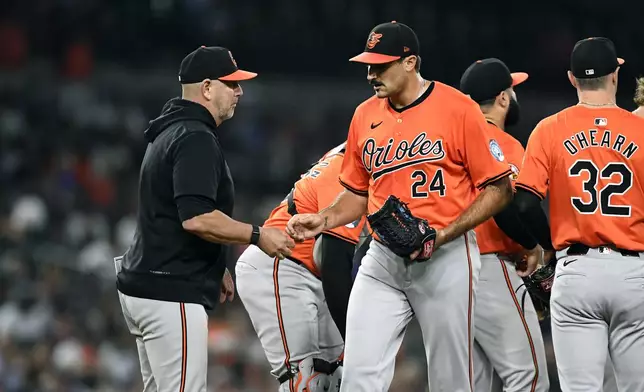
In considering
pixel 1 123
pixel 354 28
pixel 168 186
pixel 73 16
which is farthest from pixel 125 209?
pixel 168 186

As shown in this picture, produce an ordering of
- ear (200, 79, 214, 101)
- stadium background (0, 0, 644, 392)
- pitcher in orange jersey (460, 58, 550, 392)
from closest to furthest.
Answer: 1. ear (200, 79, 214, 101)
2. pitcher in orange jersey (460, 58, 550, 392)
3. stadium background (0, 0, 644, 392)

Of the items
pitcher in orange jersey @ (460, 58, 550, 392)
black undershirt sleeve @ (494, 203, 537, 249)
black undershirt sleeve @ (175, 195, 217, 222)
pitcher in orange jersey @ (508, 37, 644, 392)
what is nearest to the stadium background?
pitcher in orange jersey @ (460, 58, 550, 392)

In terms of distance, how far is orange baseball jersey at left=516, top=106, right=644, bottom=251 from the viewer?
198 inches

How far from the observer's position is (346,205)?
18.1 ft

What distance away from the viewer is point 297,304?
240 inches

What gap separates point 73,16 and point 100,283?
6.29 meters

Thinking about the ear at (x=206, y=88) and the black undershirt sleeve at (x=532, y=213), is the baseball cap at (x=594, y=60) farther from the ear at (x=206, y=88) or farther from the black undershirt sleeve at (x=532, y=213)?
the ear at (x=206, y=88)

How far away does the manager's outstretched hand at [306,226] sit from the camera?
541 cm

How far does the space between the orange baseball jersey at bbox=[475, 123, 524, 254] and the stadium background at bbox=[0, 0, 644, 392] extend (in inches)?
160

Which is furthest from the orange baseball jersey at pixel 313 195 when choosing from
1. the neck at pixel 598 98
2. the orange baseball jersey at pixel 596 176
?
the neck at pixel 598 98

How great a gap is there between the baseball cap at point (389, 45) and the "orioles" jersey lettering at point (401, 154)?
41 centimetres

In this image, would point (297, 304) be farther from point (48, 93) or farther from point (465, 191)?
point (48, 93)

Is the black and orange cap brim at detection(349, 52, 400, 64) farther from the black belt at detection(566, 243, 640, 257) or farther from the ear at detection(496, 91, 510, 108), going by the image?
the black belt at detection(566, 243, 640, 257)

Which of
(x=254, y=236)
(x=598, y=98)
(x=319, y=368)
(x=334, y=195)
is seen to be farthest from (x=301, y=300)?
(x=598, y=98)
